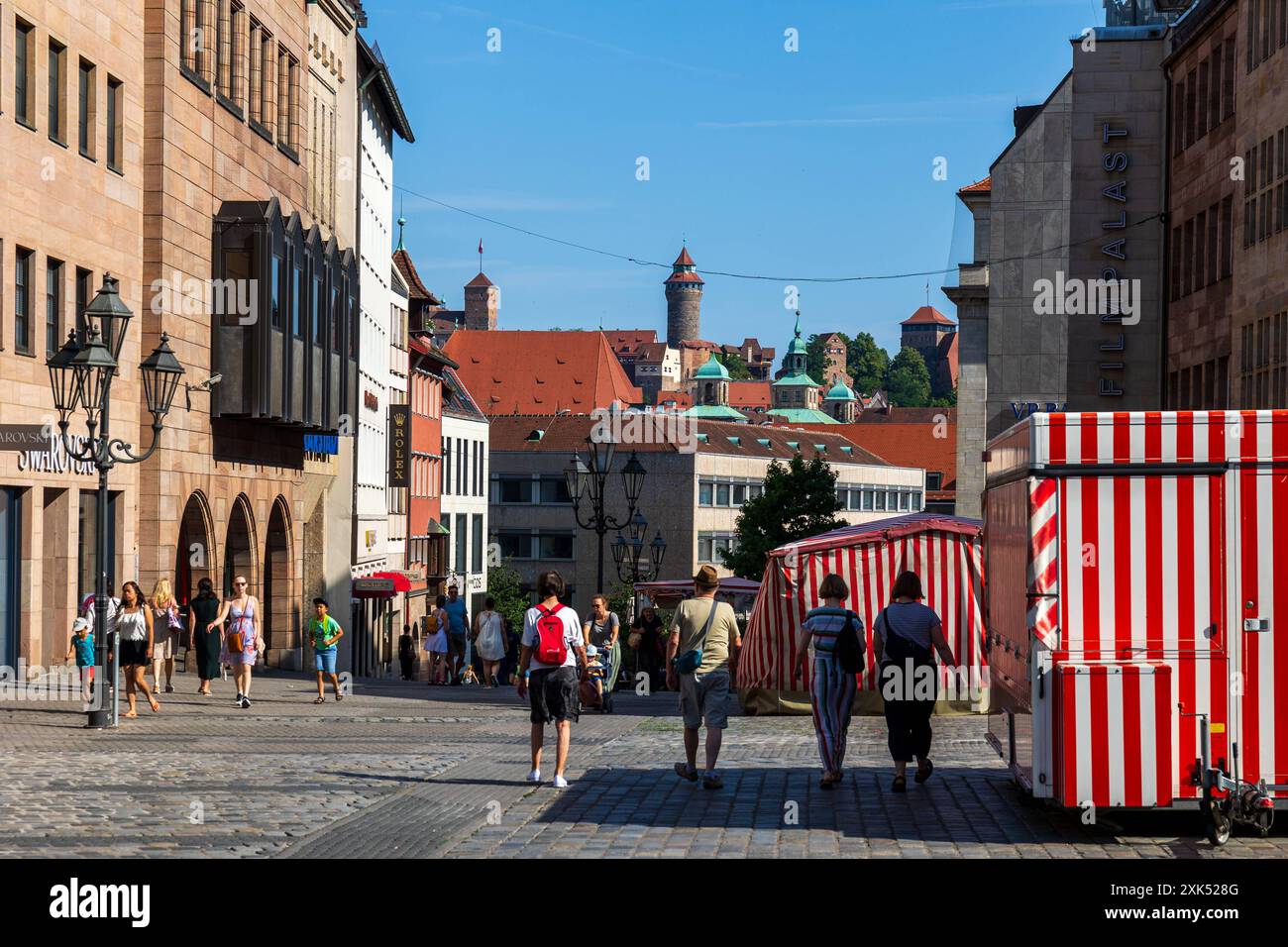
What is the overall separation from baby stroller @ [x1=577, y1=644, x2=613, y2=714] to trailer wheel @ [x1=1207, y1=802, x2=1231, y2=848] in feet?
44.1

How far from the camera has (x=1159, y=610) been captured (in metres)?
12.3

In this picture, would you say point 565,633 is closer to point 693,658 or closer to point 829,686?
point 693,658

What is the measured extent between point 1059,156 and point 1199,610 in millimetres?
51390

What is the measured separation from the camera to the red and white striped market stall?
25.4 meters

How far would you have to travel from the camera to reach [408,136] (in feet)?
234

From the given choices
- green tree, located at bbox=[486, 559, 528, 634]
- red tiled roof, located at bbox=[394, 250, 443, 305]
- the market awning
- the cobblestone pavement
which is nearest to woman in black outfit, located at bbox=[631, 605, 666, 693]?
the cobblestone pavement

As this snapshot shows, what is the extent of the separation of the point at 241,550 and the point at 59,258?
1139cm

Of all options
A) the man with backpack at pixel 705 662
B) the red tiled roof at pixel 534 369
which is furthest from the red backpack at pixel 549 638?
the red tiled roof at pixel 534 369

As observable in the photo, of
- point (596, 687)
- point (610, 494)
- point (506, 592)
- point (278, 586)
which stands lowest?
point (596, 687)

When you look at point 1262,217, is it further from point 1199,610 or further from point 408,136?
point 408,136

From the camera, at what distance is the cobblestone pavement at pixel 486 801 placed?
12.3m

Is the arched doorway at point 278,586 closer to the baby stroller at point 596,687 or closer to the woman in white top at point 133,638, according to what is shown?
the baby stroller at point 596,687
